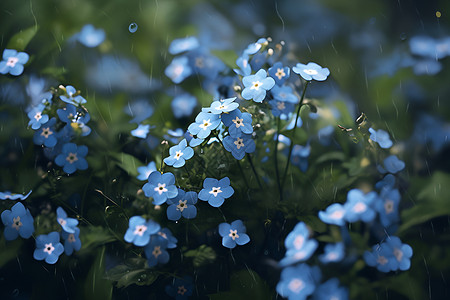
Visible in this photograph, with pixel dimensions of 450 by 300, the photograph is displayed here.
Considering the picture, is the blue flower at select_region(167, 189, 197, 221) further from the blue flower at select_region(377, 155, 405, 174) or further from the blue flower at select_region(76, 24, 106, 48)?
the blue flower at select_region(76, 24, 106, 48)

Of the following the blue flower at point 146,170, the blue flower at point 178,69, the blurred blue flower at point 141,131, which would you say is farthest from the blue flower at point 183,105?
the blue flower at point 146,170

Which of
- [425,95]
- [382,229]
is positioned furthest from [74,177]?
[425,95]

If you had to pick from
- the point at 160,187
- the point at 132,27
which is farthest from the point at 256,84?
the point at 132,27

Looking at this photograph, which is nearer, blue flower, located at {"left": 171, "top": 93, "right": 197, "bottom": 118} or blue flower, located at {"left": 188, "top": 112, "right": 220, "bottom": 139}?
blue flower, located at {"left": 188, "top": 112, "right": 220, "bottom": 139}

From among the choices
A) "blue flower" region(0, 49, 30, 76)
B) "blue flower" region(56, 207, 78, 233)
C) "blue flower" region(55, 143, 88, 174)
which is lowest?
"blue flower" region(56, 207, 78, 233)

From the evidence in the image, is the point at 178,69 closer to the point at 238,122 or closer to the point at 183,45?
the point at 183,45

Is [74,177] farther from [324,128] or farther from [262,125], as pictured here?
[324,128]

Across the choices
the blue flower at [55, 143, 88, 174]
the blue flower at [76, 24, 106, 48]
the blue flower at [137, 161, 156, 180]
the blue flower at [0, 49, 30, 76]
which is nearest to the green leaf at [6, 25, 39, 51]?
the blue flower at [0, 49, 30, 76]
